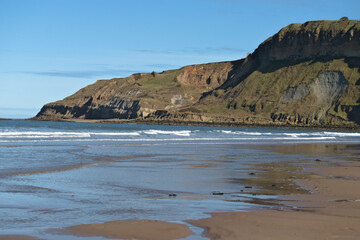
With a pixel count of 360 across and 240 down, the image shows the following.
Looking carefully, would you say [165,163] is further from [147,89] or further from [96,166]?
[147,89]

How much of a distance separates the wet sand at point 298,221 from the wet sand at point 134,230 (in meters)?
0.43

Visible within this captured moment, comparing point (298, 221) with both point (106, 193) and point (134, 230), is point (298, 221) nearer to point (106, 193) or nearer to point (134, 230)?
point (134, 230)

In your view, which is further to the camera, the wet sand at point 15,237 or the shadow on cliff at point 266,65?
the shadow on cliff at point 266,65

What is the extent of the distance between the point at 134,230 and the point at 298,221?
105 inches

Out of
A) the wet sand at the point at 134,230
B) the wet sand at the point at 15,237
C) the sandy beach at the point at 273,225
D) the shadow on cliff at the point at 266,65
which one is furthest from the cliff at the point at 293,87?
the wet sand at the point at 15,237

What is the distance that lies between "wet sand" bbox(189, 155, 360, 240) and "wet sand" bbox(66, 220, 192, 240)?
43 cm

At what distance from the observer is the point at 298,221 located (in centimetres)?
799

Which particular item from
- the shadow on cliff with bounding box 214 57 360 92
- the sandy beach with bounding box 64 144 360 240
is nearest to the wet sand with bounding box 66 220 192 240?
the sandy beach with bounding box 64 144 360 240

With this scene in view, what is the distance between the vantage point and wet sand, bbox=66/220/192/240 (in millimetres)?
7059

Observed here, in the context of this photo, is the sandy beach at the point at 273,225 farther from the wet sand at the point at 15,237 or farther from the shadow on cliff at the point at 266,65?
the shadow on cliff at the point at 266,65

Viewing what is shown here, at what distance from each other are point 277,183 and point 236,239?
674 cm

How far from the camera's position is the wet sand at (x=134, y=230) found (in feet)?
23.2

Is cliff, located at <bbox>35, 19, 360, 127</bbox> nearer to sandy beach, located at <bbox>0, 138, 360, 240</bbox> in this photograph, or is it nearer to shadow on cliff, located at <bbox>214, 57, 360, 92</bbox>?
shadow on cliff, located at <bbox>214, 57, 360, 92</bbox>

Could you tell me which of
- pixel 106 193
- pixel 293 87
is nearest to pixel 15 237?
pixel 106 193
